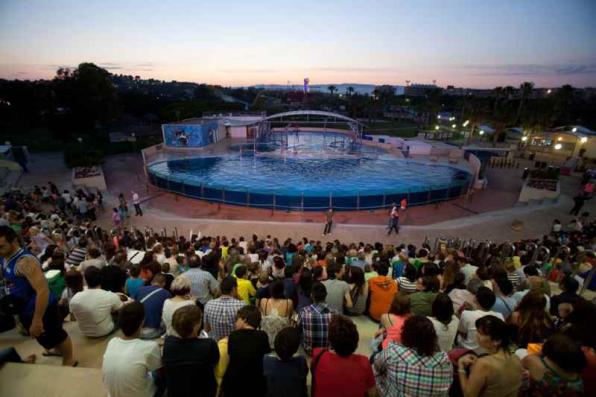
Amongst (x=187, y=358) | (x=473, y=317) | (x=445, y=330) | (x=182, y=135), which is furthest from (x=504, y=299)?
(x=182, y=135)

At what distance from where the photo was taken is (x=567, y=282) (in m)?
4.79

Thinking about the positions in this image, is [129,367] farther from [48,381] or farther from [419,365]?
[419,365]

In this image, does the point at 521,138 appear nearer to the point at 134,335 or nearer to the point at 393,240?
the point at 393,240

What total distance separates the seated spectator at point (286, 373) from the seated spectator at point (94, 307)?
2863 mm

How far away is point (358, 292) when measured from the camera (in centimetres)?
509

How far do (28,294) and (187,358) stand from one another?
2400mm

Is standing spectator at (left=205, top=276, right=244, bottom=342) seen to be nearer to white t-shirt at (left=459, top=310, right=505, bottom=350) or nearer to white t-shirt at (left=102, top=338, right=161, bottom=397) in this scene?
white t-shirt at (left=102, top=338, right=161, bottom=397)

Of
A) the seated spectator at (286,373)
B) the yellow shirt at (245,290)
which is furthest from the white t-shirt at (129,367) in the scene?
the yellow shirt at (245,290)

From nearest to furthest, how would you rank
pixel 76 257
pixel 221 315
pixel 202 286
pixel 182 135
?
1. pixel 221 315
2. pixel 202 286
3. pixel 76 257
4. pixel 182 135

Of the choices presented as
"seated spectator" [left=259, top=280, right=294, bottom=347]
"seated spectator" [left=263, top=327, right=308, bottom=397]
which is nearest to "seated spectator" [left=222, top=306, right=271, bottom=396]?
"seated spectator" [left=263, top=327, right=308, bottom=397]

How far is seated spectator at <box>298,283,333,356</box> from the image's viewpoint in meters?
3.76

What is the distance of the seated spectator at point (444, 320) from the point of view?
11.3 ft

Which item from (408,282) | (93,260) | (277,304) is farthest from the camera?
(93,260)

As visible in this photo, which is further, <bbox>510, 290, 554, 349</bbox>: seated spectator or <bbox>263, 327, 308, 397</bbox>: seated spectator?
<bbox>510, 290, 554, 349</bbox>: seated spectator
